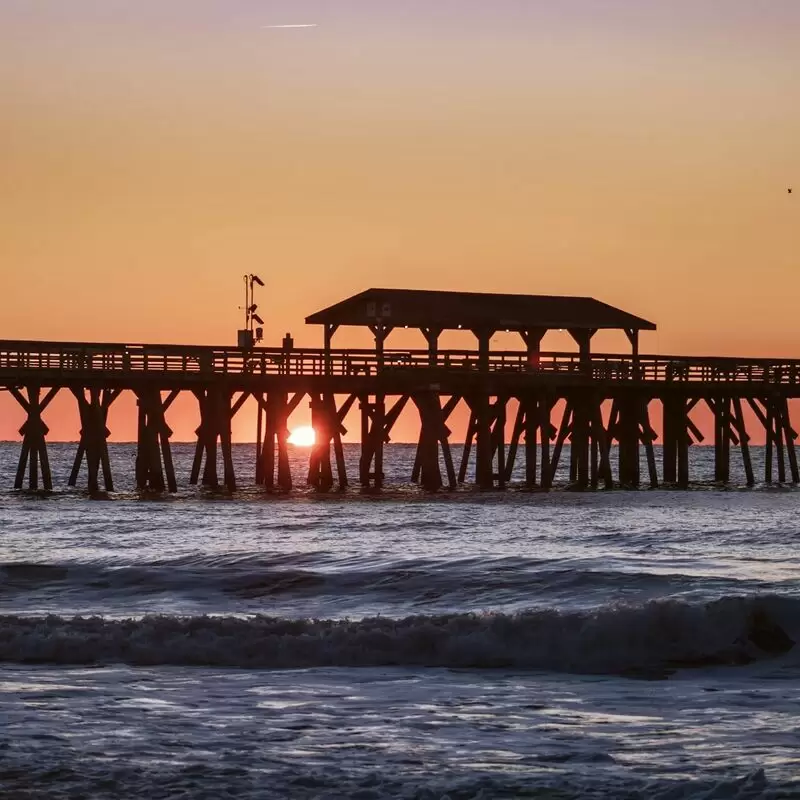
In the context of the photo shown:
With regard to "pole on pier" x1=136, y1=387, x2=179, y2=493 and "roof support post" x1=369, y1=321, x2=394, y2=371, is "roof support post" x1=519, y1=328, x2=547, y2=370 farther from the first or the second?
"pole on pier" x1=136, y1=387, x2=179, y2=493

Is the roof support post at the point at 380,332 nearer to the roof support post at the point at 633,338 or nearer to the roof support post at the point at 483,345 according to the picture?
the roof support post at the point at 483,345

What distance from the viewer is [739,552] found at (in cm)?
2359

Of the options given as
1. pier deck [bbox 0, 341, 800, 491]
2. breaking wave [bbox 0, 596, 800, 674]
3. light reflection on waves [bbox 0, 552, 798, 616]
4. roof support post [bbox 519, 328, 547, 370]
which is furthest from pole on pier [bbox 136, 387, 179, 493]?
breaking wave [bbox 0, 596, 800, 674]

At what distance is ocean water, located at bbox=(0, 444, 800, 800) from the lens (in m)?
9.57

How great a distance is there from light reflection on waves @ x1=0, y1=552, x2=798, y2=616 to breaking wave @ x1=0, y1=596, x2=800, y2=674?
2.25 metres

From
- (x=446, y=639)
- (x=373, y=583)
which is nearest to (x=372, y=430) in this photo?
(x=373, y=583)

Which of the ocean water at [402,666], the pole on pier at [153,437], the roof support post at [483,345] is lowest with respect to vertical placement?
the ocean water at [402,666]

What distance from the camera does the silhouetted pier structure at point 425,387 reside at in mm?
38094

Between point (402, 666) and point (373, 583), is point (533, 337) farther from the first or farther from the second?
point (402, 666)

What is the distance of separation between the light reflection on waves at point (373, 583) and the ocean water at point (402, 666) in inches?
2.6

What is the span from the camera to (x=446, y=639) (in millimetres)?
14656

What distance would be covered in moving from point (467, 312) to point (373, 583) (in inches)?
901

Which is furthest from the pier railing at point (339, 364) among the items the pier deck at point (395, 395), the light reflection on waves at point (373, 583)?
the light reflection on waves at point (373, 583)

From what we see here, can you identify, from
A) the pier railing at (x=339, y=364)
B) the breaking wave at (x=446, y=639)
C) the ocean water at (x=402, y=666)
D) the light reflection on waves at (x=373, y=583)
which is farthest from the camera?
the pier railing at (x=339, y=364)
